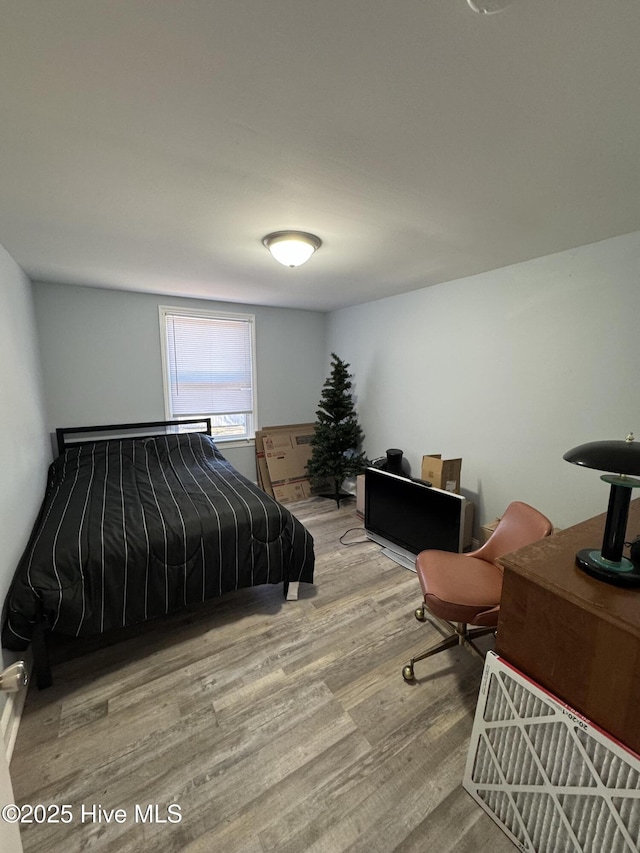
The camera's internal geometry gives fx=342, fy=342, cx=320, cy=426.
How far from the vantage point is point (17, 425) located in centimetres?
209

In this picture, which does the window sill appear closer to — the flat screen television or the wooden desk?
the flat screen television

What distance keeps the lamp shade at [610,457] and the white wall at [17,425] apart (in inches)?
92.0

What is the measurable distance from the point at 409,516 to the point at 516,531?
1.00 m

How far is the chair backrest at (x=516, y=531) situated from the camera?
1.75 m

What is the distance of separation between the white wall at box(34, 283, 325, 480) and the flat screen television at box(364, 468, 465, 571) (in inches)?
74.1

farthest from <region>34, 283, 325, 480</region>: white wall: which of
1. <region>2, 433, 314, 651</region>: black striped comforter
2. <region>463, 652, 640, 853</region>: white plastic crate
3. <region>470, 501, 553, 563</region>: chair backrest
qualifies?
<region>463, 652, 640, 853</region>: white plastic crate

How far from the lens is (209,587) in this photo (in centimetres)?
208

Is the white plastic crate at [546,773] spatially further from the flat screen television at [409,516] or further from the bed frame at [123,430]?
the bed frame at [123,430]

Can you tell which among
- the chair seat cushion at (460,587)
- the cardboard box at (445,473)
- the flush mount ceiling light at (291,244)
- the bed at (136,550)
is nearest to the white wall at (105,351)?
the bed at (136,550)

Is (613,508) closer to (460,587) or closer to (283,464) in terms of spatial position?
(460,587)

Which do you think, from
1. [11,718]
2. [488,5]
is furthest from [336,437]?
[488,5]

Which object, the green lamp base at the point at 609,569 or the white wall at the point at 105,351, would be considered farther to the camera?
the white wall at the point at 105,351

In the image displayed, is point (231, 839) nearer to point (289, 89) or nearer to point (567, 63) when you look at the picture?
point (289, 89)

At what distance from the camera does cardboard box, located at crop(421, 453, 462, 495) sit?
283 cm
